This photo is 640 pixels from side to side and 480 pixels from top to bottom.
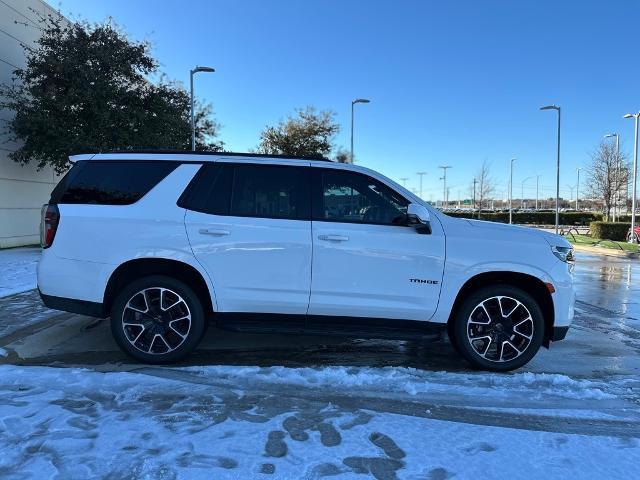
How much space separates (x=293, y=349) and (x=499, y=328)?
211cm

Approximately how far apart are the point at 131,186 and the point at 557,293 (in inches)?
161

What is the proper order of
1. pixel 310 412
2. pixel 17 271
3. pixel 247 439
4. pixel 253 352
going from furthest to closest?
pixel 17 271 → pixel 253 352 → pixel 310 412 → pixel 247 439

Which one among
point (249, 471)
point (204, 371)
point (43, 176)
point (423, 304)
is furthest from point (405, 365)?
point (43, 176)

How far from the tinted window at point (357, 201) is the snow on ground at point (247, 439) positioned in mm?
1488

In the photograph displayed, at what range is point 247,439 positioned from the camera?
3.42 meters

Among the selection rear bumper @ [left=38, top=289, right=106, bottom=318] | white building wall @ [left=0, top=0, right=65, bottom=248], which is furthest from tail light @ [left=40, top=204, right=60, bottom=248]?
white building wall @ [left=0, top=0, right=65, bottom=248]

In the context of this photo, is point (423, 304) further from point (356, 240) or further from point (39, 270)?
point (39, 270)

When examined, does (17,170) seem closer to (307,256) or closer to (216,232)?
(216,232)

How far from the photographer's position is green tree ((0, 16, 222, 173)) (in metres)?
15.5

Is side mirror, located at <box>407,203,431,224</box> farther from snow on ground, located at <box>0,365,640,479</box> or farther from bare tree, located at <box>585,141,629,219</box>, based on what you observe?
bare tree, located at <box>585,141,629,219</box>

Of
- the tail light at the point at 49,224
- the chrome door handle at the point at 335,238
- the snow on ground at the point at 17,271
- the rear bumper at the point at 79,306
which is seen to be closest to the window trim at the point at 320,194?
the chrome door handle at the point at 335,238

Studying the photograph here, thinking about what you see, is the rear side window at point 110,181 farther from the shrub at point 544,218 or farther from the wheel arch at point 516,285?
the shrub at point 544,218

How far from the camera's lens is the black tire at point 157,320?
15.8ft

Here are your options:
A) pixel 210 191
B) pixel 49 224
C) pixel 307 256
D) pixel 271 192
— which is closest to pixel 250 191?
pixel 271 192
